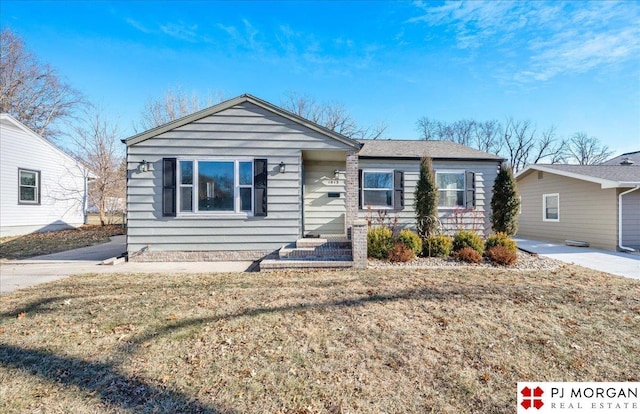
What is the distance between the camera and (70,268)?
266 inches

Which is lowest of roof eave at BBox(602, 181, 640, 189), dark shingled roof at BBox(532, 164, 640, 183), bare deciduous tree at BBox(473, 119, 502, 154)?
roof eave at BBox(602, 181, 640, 189)

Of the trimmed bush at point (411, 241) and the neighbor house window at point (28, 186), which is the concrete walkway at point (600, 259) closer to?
the trimmed bush at point (411, 241)

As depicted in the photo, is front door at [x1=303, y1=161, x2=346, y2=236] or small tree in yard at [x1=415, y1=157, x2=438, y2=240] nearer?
small tree in yard at [x1=415, y1=157, x2=438, y2=240]

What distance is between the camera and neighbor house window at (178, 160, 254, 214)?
743 centimetres

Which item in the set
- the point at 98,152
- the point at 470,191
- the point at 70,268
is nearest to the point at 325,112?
the point at 98,152

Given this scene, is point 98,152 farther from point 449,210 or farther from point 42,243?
point 449,210

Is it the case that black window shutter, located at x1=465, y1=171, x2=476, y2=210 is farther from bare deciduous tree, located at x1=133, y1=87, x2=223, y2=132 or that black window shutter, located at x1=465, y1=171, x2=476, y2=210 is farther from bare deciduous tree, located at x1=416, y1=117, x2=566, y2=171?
bare deciduous tree, located at x1=416, y1=117, x2=566, y2=171

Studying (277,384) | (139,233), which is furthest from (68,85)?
(277,384)

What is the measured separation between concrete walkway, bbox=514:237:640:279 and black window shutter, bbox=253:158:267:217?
8634mm

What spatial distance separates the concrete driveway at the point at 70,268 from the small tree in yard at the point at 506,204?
7587 millimetres

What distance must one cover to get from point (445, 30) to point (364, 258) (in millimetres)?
9839

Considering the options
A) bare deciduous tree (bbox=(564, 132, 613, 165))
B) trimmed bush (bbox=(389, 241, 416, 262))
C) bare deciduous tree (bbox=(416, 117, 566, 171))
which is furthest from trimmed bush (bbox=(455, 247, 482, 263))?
bare deciduous tree (bbox=(564, 132, 613, 165))

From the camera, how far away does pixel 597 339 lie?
11.0ft

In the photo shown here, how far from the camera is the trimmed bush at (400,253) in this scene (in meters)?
7.12
